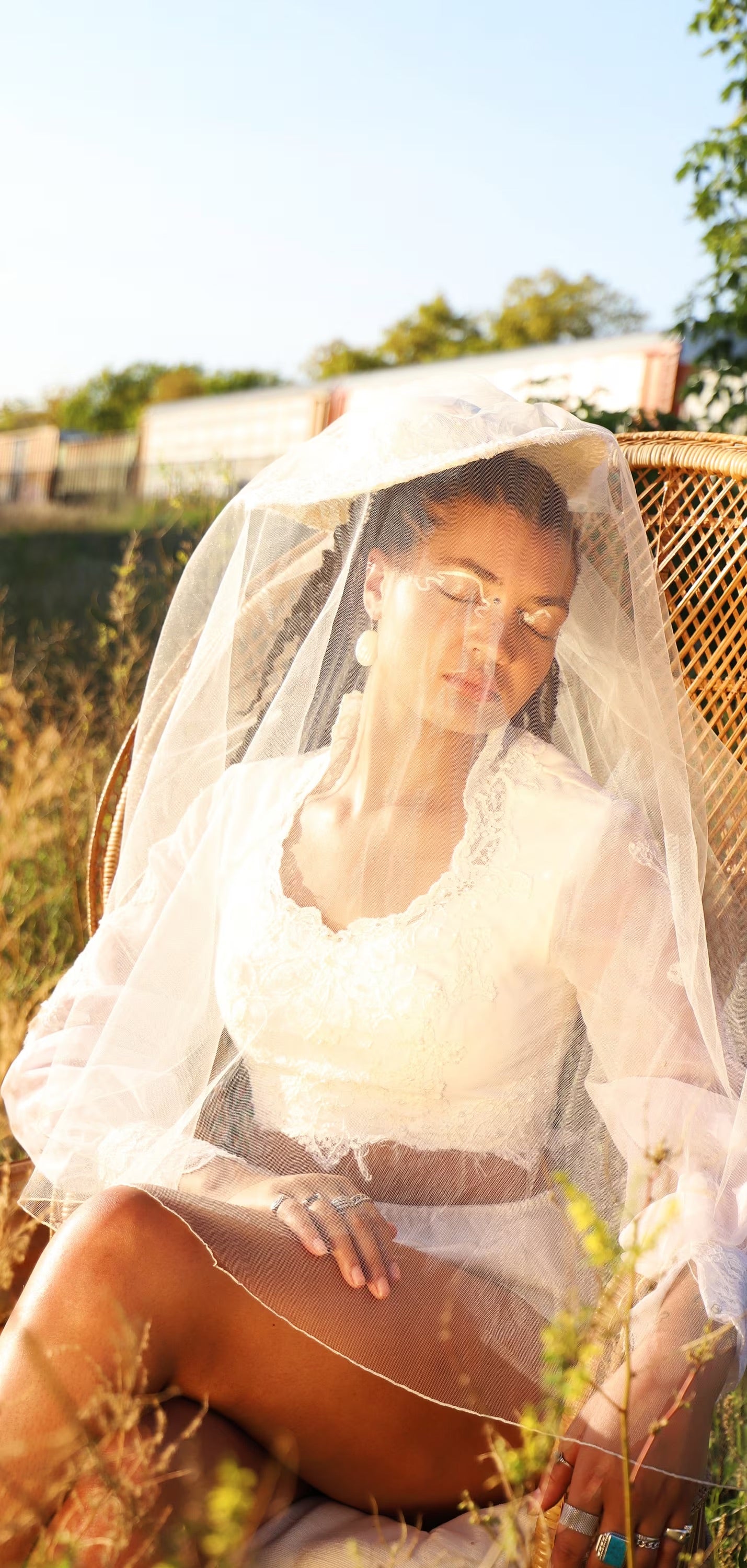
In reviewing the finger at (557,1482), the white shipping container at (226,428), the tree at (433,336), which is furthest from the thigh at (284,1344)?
the tree at (433,336)

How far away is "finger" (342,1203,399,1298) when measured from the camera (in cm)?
159

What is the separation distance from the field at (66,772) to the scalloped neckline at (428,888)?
359 millimetres

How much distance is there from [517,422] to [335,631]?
0.41 meters

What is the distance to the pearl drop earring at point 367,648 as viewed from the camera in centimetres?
203

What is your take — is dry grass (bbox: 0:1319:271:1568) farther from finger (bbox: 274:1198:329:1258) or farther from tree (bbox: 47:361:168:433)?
tree (bbox: 47:361:168:433)

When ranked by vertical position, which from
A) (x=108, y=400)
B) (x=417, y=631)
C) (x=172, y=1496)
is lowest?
(x=108, y=400)

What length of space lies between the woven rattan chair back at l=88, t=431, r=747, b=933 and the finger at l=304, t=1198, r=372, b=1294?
2.70 ft

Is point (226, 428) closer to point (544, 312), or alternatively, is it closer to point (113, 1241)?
point (544, 312)

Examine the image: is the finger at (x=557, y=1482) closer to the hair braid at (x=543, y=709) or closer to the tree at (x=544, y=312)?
the hair braid at (x=543, y=709)

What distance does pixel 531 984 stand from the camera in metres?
1.85

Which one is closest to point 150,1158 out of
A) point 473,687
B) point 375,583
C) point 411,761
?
point 411,761

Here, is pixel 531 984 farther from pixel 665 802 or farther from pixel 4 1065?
pixel 4 1065

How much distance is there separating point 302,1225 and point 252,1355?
0.15m

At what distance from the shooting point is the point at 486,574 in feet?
6.17
